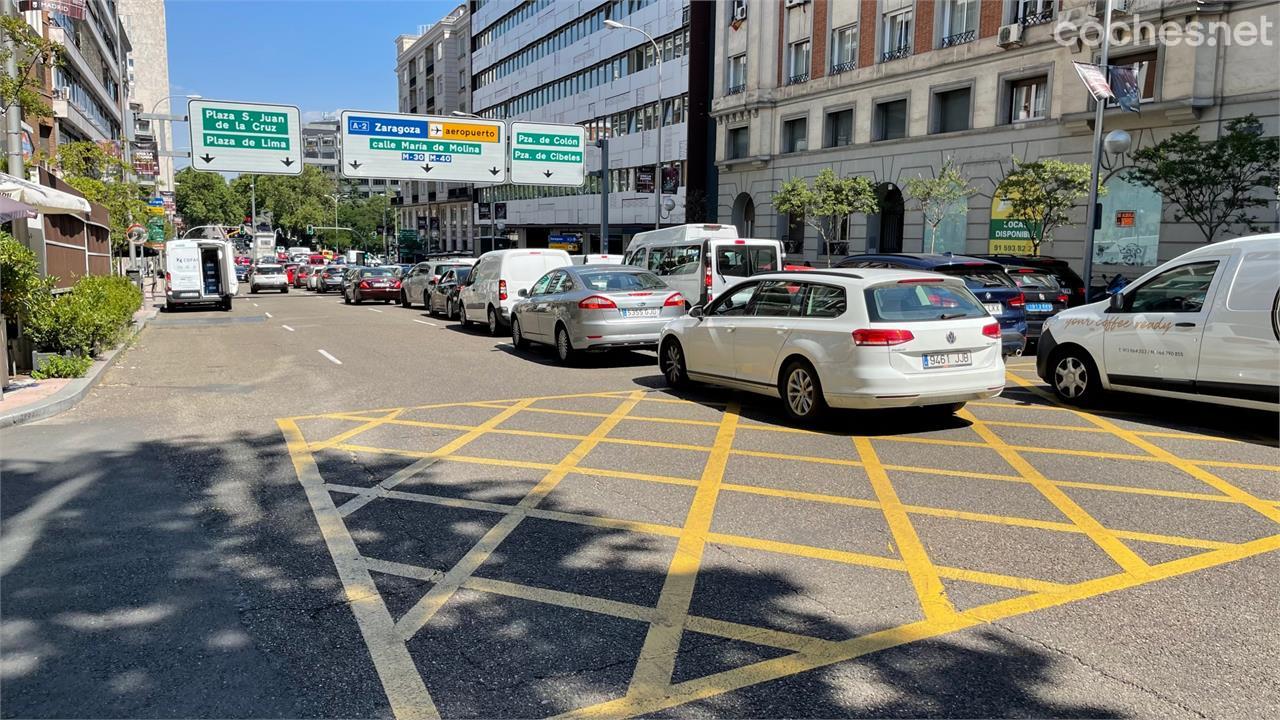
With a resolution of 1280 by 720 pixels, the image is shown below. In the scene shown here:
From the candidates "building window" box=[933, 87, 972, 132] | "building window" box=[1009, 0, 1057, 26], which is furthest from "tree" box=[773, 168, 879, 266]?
"building window" box=[1009, 0, 1057, 26]

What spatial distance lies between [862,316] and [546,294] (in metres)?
7.58

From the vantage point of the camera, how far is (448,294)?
23734 mm

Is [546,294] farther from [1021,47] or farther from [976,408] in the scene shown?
[1021,47]

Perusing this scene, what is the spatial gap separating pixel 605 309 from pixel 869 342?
5.72 m

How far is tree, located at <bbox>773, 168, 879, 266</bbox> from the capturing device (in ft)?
104

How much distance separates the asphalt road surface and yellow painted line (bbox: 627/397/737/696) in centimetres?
2

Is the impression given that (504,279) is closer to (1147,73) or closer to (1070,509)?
(1070,509)

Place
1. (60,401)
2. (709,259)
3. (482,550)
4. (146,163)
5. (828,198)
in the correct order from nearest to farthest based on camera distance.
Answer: (482,550)
(60,401)
(709,259)
(828,198)
(146,163)

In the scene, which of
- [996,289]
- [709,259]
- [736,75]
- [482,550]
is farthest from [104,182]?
[482,550]

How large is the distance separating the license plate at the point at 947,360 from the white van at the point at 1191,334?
206 cm

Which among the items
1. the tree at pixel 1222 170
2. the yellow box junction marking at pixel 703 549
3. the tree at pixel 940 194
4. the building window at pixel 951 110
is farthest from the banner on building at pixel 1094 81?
the yellow box junction marking at pixel 703 549

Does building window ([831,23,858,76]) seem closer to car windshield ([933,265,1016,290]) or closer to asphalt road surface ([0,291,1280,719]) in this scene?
car windshield ([933,265,1016,290])

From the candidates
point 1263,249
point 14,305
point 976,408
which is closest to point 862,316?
point 976,408

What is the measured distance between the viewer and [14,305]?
419 inches
